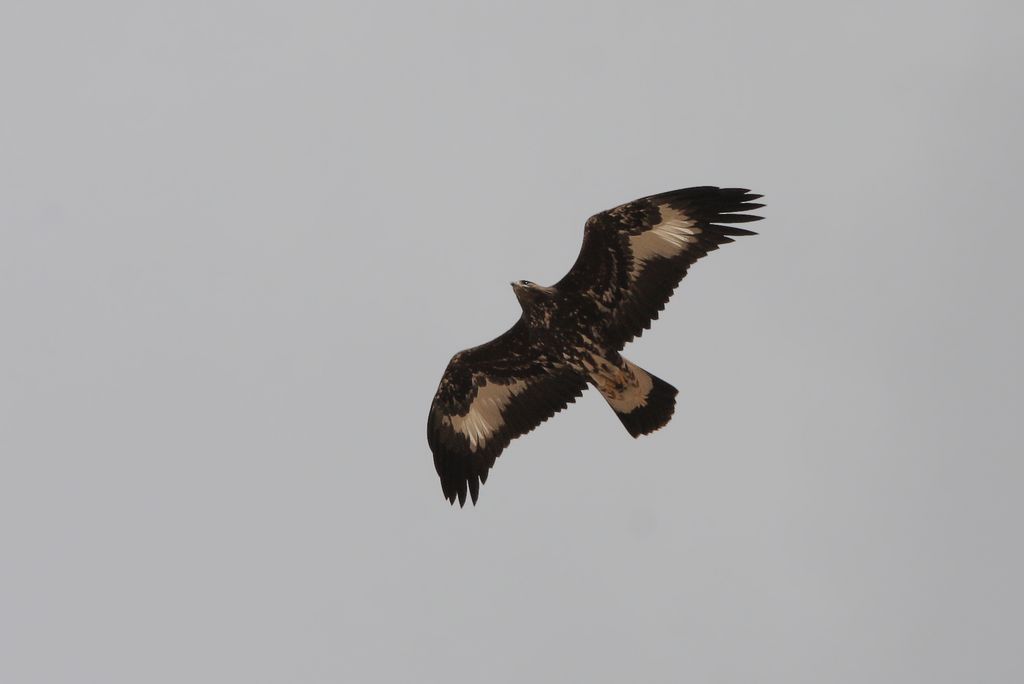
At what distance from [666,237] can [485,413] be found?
413 centimetres

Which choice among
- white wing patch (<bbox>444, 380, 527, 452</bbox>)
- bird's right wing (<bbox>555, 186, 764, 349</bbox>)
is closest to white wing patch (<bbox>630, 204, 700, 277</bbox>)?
bird's right wing (<bbox>555, 186, 764, 349</bbox>)

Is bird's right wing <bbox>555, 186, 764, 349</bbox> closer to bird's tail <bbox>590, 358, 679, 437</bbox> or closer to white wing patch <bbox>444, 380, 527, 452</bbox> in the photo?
bird's tail <bbox>590, 358, 679, 437</bbox>

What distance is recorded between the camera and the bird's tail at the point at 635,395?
20891 mm

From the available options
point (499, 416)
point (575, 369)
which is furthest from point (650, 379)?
point (499, 416)

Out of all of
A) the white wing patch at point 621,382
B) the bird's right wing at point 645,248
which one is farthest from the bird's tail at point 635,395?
the bird's right wing at point 645,248

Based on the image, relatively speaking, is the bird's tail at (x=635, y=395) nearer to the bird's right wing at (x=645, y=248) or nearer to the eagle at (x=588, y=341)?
the eagle at (x=588, y=341)

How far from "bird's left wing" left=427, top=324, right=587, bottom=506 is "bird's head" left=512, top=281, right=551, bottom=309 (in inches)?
42.6

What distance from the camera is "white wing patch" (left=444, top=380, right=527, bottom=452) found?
21953 mm

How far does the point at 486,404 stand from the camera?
22047 millimetres

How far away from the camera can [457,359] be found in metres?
21.7

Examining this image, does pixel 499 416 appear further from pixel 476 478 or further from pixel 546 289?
pixel 546 289

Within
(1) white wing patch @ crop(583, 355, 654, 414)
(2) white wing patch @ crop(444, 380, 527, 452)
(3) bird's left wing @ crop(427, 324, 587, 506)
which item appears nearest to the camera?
(1) white wing patch @ crop(583, 355, 654, 414)

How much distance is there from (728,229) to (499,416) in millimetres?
4680

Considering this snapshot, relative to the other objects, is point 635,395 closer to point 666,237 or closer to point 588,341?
point 588,341
